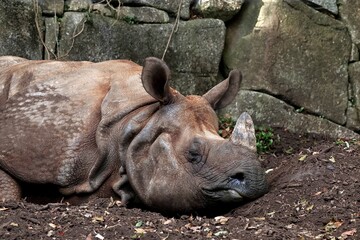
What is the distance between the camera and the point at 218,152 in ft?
20.1

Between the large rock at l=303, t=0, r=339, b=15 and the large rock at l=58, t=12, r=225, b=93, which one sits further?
the large rock at l=303, t=0, r=339, b=15

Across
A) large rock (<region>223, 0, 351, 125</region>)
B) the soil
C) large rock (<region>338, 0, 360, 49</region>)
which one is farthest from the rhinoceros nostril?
large rock (<region>338, 0, 360, 49</region>)

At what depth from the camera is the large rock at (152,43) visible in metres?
8.81

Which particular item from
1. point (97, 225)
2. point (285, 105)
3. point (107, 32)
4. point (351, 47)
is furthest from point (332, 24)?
point (97, 225)

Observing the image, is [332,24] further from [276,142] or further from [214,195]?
[214,195]

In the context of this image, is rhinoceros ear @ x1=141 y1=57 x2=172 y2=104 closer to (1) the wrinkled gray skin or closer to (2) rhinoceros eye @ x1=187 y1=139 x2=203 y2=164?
(1) the wrinkled gray skin

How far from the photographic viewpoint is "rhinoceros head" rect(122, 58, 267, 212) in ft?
19.5

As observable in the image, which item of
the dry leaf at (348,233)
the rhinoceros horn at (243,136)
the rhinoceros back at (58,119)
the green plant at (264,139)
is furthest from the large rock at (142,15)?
the dry leaf at (348,233)

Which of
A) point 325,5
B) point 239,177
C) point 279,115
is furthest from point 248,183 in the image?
point 325,5

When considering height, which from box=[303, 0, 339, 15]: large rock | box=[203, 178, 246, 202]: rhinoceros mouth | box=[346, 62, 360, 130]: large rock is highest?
box=[303, 0, 339, 15]: large rock

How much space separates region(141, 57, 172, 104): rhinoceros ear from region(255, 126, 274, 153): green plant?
2.34 m

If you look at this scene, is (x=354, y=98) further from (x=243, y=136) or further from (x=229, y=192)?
(x=229, y=192)

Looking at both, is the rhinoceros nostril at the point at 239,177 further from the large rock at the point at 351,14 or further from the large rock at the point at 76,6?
the large rock at the point at 351,14

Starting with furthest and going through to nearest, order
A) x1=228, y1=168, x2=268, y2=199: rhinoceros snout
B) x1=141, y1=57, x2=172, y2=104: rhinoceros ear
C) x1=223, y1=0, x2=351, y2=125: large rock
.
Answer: x1=223, y1=0, x2=351, y2=125: large rock → x1=141, y1=57, x2=172, y2=104: rhinoceros ear → x1=228, y1=168, x2=268, y2=199: rhinoceros snout
